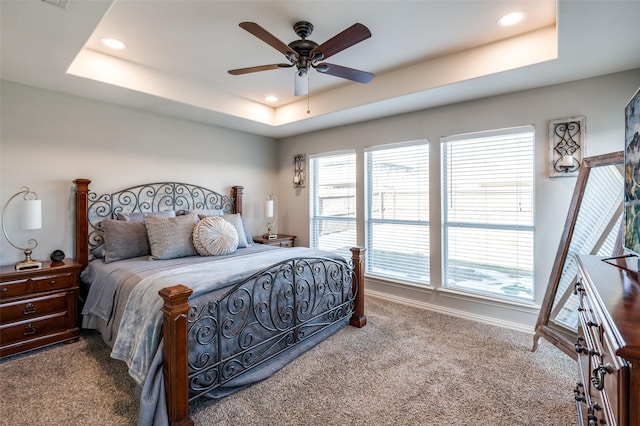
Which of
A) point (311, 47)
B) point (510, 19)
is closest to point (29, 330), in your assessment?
point (311, 47)

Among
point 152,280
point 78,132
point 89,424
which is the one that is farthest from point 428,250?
point 78,132

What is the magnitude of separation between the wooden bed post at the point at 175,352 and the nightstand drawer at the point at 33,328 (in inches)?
70.0

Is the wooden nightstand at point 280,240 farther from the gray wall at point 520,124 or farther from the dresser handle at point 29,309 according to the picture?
the dresser handle at point 29,309

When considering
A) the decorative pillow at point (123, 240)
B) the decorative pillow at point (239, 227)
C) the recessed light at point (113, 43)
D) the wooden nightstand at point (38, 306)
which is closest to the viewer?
the wooden nightstand at point (38, 306)

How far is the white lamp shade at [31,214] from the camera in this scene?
2.67 metres

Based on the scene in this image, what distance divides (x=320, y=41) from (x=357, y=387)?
109 inches

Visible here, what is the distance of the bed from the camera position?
1.73 metres

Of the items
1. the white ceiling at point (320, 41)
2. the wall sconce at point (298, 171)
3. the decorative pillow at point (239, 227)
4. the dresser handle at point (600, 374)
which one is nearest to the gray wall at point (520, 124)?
the white ceiling at point (320, 41)

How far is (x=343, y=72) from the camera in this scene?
2.53 m

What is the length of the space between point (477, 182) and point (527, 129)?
0.68 metres

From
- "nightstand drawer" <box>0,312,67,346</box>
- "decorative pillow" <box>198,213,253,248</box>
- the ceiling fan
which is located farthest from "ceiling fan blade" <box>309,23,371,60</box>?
"nightstand drawer" <box>0,312,67,346</box>

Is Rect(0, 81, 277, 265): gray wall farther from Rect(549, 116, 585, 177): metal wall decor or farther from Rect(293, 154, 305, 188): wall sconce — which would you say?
Rect(549, 116, 585, 177): metal wall decor

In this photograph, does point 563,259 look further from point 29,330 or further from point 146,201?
point 29,330

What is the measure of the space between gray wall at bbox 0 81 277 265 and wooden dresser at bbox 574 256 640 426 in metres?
4.19
